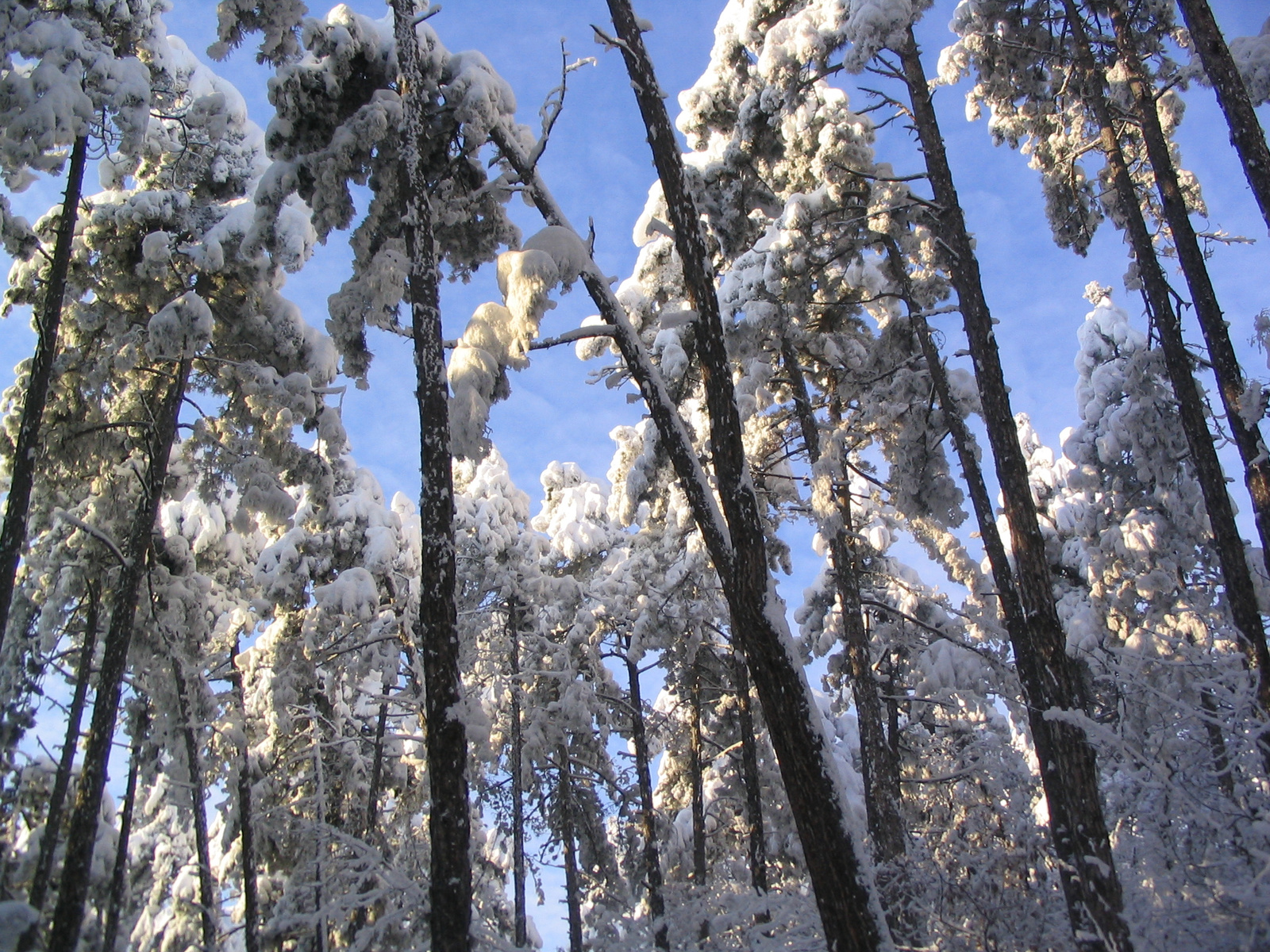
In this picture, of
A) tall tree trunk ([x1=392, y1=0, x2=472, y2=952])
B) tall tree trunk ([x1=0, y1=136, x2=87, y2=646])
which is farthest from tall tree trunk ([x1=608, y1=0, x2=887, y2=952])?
tall tree trunk ([x1=0, y1=136, x2=87, y2=646])

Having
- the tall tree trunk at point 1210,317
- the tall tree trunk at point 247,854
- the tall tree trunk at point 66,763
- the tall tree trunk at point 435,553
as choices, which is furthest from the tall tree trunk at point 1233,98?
the tall tree trunk at point 66,763

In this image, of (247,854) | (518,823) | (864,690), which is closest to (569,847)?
(518,823)

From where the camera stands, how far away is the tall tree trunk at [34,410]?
812 centimetres

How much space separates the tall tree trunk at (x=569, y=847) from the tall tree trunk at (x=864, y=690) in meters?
10.6

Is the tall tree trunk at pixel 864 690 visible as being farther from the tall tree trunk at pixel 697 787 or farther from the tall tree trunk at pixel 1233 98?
the tall tree trunk at pixel 697 787

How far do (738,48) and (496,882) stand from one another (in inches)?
1112

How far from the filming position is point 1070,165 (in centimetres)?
1297

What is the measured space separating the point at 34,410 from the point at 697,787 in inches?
624

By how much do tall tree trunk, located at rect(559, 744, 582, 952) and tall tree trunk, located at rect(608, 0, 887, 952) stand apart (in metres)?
16.4

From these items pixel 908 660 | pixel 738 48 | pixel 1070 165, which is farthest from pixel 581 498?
pixel 1070 165

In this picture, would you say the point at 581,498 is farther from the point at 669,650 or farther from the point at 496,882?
the point at 496,882

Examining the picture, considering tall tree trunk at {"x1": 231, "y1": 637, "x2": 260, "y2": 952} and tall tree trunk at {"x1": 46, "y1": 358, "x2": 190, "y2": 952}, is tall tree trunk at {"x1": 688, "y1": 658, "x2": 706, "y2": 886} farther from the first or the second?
tall tree trunk at {"x1": 46, "y1": 358, "x2": 190, "y2": 952}

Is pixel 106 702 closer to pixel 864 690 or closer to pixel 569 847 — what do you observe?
pixel 864 690

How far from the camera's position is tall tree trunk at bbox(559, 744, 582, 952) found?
20781 mm
